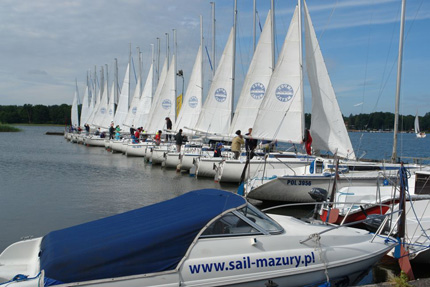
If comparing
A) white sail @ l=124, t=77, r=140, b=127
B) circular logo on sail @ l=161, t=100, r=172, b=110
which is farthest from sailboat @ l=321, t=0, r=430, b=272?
white sail @ l=124, t=77, r=140, b=127

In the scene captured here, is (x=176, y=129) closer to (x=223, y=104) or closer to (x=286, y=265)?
(x=223, y=104)

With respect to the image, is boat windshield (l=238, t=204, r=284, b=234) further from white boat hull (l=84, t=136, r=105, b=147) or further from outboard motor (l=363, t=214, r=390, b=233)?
white boat hull (l=84, t=136, r=105, b=147)

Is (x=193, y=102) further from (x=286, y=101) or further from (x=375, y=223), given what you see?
(x=375, y=223)

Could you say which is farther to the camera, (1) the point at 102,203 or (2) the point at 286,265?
(1) the point at 102,203

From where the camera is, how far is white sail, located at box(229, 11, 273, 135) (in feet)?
78.1

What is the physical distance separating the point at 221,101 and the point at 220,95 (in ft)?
1.39

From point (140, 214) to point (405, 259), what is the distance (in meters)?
4.86

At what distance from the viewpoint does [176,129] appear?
3209cm

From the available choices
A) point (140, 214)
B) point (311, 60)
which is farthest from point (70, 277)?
point (311, 60)

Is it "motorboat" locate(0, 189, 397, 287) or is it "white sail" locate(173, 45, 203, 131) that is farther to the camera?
"white sail" locate(173, 45, 203, 131)

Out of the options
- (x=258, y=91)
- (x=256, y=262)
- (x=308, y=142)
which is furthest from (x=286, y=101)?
(x=256, y=262)

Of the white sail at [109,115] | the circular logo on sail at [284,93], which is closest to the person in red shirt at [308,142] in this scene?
the circular logo on sail at [284,93]

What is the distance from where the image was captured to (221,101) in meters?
27.2

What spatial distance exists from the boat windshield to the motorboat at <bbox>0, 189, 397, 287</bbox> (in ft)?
0.06
